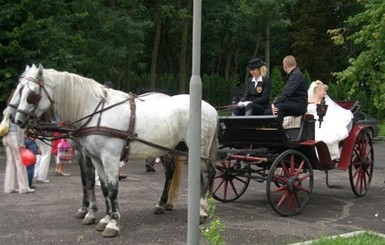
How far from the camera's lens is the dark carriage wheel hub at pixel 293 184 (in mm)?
8820

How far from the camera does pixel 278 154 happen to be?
30.8 feet

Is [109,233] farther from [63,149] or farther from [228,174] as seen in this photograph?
[63,149]

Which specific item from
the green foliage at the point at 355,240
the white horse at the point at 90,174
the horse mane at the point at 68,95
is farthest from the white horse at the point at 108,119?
the green foliage at the point at 355,240

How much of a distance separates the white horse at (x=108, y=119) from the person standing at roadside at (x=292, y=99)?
1524 millimetres

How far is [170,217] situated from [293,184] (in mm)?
1906

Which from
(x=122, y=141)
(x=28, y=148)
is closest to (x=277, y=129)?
(x=122, y=141)

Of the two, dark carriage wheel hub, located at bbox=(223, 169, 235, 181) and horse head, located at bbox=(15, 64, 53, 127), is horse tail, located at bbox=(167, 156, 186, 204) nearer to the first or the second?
dark carriage wheel hub, located at bbox=(223, 169, 235, 181)

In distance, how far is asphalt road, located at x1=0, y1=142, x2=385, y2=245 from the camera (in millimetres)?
7375

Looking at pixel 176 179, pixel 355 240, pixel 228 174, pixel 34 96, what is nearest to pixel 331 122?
pixel 228 174

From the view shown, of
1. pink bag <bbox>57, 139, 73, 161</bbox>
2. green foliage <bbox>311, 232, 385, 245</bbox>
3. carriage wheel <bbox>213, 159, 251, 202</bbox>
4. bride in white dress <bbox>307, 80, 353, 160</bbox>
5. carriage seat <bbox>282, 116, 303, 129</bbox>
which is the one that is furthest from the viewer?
pink bag <bbox>57, 139, 73, 161</bbox>

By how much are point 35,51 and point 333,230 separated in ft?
41.5

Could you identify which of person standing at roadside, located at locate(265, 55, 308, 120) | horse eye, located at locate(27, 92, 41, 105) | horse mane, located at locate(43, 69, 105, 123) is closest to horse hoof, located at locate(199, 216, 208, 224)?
person standing at roadside, located at locate(265, 55, 308, 120)

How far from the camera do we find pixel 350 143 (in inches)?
399

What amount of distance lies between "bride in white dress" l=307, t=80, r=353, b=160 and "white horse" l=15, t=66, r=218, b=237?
8.52 feet
